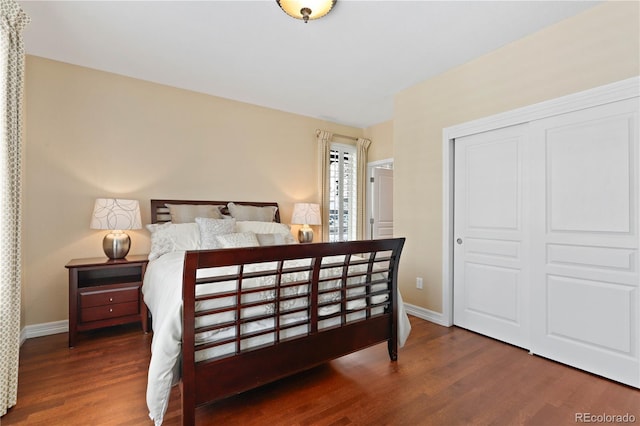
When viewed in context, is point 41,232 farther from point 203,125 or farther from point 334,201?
point 334,201

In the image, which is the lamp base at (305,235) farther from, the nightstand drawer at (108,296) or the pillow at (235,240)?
the nightstand drawer at (108,296)

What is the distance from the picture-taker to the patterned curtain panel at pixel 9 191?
1.81 m

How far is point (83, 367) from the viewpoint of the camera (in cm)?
235

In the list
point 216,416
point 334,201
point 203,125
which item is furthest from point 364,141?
point 216,416

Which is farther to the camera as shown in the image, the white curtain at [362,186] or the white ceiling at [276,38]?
the white curtain at [362,186]

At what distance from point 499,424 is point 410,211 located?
7.70ft

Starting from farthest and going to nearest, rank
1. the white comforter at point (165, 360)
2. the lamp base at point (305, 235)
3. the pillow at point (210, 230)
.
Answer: the lamp base at point (305, 235) → the pillow at point (210, 230) → the white comforter at point (165, 360)

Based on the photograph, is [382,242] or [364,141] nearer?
[382,242]

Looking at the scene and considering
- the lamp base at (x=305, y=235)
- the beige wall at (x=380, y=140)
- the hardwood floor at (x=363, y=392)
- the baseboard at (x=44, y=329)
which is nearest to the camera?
the hardwood floor at (x=363, y=392)

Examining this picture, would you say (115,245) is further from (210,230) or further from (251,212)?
(251,212)

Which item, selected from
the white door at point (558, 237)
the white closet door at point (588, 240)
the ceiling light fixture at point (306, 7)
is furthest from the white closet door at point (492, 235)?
the ceiling light fixture at point (306, 7)

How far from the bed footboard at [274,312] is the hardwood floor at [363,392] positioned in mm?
204

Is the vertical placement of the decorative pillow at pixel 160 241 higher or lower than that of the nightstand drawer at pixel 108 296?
higher

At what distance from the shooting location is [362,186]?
545cm
